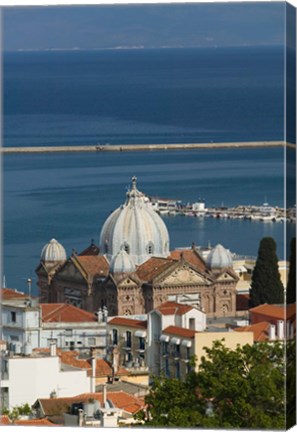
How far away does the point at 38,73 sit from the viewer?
35.6 m

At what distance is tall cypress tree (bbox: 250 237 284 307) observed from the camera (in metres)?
34.7

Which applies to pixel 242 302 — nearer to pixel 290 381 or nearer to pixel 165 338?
pixel 165 338

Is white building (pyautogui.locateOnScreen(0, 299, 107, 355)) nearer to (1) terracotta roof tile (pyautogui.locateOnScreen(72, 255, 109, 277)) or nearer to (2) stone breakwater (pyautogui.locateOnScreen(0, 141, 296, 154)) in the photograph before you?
(1) terracotta roof tile (pyautogui.locateOnScreen(72, 255, 109, 277))

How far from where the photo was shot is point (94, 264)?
37.1m

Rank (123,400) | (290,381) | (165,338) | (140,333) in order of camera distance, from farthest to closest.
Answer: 1. (140,333)
2. (165,338)
3. (123,400)
4. (290,381)

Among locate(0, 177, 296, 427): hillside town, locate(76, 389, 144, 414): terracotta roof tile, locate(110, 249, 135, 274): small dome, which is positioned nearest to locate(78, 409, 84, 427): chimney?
locate(0, 177, 296, 427): hillside town

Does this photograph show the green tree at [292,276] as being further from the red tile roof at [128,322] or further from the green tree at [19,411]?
the green tree at [19,411]

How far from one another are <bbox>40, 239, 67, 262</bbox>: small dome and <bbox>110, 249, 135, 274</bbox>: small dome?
0.87 metres

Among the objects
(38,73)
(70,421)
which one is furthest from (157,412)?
(38,73)

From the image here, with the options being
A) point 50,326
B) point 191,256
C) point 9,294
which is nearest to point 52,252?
point 9,294

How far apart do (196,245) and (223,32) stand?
252 cm

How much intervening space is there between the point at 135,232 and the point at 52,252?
1639mm

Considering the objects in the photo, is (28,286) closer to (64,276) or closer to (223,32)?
(64,276)

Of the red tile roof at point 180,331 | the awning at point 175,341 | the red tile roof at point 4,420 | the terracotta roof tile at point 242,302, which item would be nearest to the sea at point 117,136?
the terracotta roof tile at point 242,302
